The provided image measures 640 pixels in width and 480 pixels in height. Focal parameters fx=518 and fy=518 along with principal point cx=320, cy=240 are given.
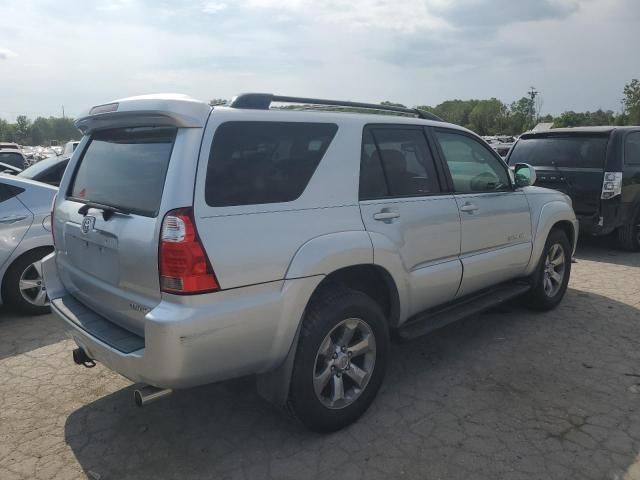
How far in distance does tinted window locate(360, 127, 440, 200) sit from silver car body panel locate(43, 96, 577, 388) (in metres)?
0.08

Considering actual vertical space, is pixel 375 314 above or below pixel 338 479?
above

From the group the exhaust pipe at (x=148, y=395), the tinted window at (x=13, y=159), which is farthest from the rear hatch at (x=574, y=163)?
the tinted window at (x=13, y=159)

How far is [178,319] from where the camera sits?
A: 2.37 metres

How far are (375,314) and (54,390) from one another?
237cm

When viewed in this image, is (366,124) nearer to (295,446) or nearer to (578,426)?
(295,446)

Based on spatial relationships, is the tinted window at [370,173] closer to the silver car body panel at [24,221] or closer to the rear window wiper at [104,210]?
the rear window wiper at [104,210]

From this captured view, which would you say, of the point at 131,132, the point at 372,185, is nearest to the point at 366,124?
the point at 372,185

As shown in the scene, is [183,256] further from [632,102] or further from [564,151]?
[632,102]

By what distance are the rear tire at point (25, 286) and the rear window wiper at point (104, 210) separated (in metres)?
2.26

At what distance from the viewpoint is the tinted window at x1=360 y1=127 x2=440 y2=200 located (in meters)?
3.24

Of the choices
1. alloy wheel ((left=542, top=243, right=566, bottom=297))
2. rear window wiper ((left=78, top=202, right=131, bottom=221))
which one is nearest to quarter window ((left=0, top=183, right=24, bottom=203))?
rear window wiper ((left=78, top=202, right=131, bottom=221))

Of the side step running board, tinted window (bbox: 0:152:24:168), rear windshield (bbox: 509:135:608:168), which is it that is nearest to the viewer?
the side step running board

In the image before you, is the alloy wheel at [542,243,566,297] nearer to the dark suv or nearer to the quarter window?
the dark suv

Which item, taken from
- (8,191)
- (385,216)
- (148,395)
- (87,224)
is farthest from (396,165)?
(8,191)
